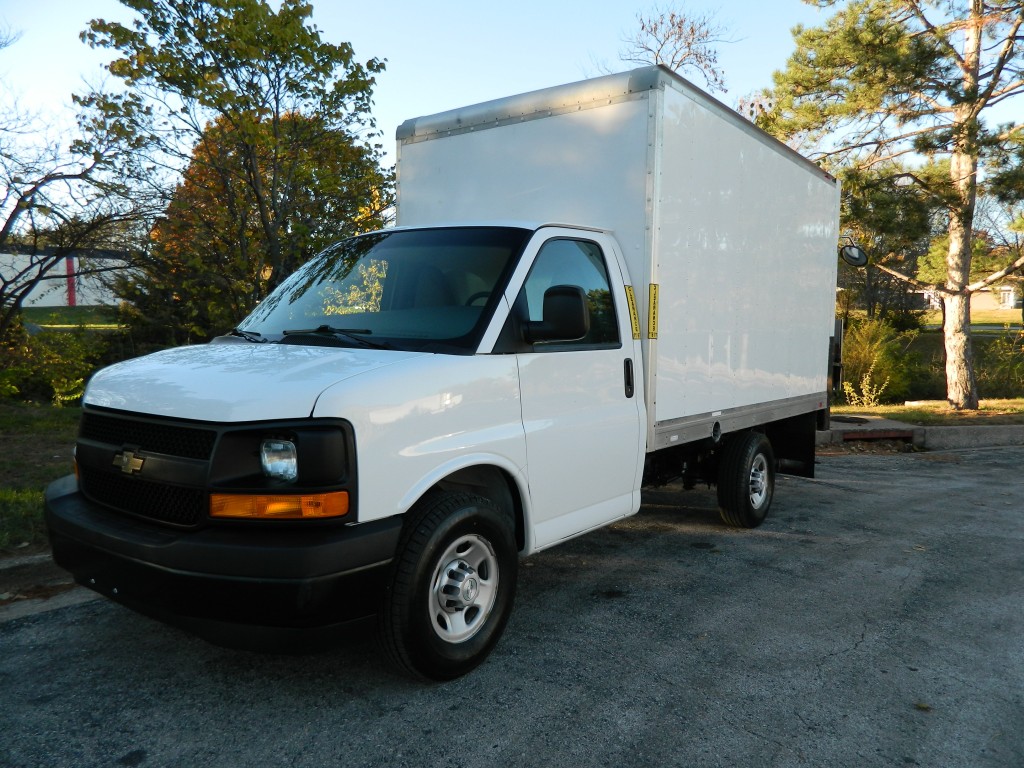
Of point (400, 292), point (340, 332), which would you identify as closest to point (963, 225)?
point (400, 292)

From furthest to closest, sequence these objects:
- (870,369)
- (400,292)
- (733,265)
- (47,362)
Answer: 1. (870,369)
2. (47,362)
3. (733,265)
4. (400,292)

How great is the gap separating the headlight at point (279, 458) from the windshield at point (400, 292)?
0.83 m

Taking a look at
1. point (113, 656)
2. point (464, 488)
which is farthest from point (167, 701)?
point (464, 488)

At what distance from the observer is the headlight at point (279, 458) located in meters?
3.05

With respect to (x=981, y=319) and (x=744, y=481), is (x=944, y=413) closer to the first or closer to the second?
(x=744, y=481)

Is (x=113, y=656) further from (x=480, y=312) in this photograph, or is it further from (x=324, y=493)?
(x=480, y=312)

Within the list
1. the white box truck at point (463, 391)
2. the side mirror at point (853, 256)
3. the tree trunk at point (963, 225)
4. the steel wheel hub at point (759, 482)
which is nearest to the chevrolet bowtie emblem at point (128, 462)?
the white box truck at point (463, 391)

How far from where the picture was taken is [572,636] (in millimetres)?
4156

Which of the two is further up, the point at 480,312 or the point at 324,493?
the point at 480,312

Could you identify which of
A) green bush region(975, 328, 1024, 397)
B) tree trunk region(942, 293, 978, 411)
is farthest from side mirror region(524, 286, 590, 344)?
green bush region(975, 328, 1024, 397)

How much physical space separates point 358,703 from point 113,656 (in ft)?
4.24

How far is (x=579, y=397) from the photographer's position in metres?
4.31

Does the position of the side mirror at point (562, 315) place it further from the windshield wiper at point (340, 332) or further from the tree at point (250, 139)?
the tree at point (250, 139)

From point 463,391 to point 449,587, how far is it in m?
0.87
